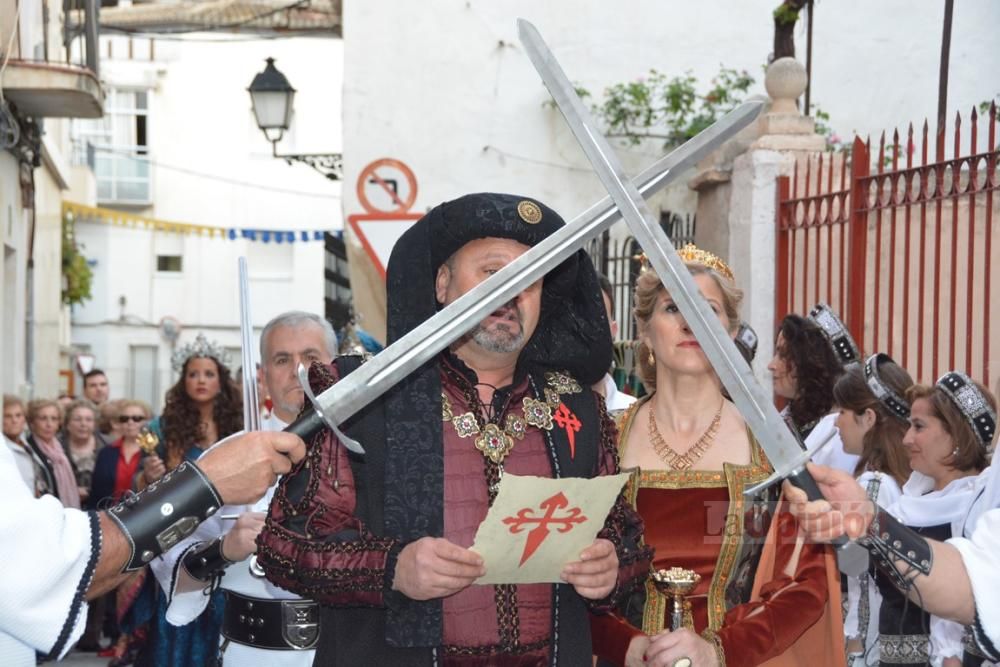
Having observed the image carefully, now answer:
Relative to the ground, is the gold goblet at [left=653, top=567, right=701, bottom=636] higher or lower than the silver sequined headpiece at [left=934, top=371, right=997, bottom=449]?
lower

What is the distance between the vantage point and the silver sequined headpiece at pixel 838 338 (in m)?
6.61

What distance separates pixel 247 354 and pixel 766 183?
558 centimetres

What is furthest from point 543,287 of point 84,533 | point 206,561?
point 206,561

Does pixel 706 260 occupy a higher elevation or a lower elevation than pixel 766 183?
lower

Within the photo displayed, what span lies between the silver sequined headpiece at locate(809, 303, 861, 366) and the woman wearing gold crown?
2.88 meters

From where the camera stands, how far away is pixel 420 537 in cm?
319

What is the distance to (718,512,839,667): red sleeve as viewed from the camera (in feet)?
11.5

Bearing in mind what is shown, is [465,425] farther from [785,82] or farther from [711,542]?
[785,82]

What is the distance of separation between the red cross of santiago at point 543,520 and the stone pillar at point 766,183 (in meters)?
5.91

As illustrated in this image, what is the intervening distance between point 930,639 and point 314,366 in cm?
293

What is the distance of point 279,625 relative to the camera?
4.41 m

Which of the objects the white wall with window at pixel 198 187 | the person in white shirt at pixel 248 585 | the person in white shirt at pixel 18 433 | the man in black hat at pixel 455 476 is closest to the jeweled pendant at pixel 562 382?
the man in black hat at pixel 455 476

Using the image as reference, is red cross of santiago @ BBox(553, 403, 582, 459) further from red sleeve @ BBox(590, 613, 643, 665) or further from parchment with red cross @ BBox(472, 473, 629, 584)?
red sleeve @ BBox(590, 613, 643, 665)

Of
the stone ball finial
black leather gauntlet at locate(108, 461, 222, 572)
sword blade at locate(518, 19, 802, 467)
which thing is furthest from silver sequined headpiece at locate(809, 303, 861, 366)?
black leather gauntlet at locate(108, 461, 222, 572)
